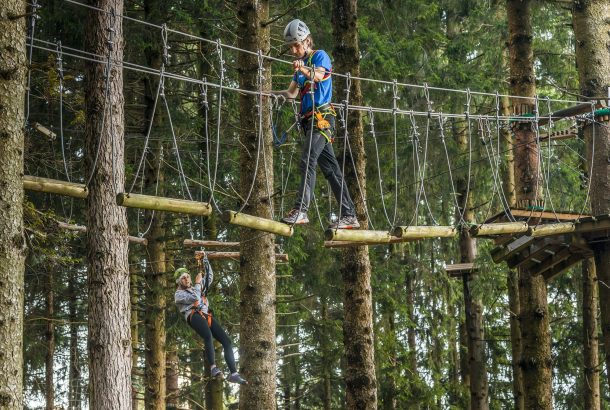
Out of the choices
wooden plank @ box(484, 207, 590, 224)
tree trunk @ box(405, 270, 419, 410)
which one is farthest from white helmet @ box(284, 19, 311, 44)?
tree trunk @ box(405, 270, 419, 410)

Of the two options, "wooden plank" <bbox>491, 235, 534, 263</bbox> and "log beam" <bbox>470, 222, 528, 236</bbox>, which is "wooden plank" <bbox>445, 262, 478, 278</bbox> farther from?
"log beam" <bbox>470, 222, 528, 236</bbox>

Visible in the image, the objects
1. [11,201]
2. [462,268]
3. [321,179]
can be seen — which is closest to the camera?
[11,201]

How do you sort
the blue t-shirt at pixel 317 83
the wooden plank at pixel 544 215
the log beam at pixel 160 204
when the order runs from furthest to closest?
the wooden plank at pixel 544 215
the blue t-shirt at pixel 317 83
the log beam at pixel 160 204

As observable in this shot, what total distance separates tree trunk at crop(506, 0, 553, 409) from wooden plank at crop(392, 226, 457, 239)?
2.11 meters

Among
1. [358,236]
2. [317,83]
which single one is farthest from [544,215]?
[317,83]

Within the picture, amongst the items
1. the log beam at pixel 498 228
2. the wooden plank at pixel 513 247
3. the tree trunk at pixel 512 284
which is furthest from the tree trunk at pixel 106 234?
the tree trunk at pixel 512 284

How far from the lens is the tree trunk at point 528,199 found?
407 inches

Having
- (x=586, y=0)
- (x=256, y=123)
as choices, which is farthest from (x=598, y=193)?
(x=256, y=123)

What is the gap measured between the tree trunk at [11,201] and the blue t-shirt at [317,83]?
7.09ft

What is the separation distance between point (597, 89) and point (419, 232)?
10.8ft

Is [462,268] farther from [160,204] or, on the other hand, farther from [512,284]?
[160,204]

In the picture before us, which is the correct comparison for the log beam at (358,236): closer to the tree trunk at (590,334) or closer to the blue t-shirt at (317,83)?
the blue t-shirt at (317,83)

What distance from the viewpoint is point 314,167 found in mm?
7980

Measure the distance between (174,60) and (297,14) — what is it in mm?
2146
